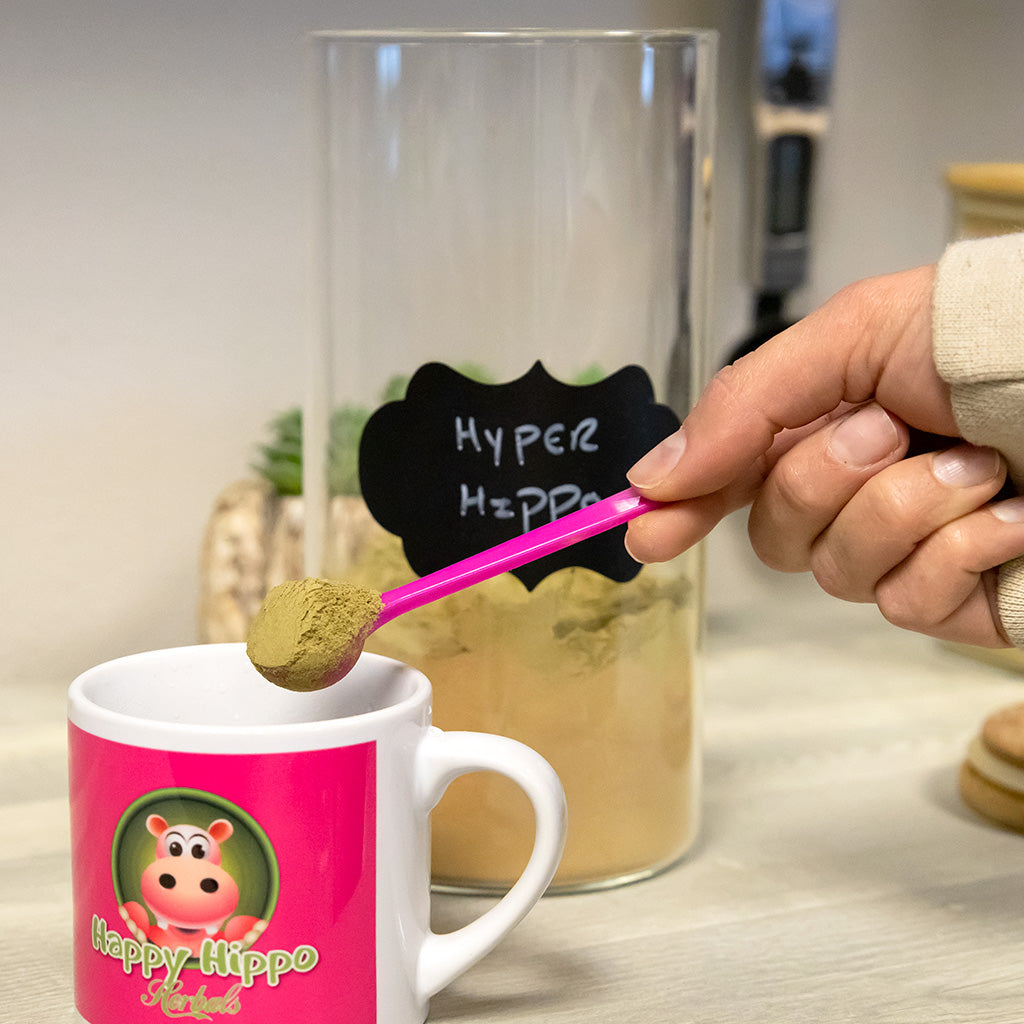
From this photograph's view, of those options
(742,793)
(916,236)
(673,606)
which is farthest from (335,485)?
(916,236)

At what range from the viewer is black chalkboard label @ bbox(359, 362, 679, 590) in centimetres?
56

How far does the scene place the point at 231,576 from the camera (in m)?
0.82

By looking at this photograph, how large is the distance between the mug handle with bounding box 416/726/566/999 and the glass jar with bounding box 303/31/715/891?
11 cm

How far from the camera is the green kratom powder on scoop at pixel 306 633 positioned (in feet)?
1.44

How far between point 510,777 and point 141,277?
53cm

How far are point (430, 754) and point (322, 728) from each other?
0.05 metres

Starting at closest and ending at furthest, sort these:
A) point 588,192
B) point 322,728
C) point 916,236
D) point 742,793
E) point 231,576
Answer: point 322,728, point 588,192, point 742,793, point 231,576, point 916,236

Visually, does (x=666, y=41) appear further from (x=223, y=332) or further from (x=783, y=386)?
(x=223, y=332)

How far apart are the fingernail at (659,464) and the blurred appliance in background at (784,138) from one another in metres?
0.53

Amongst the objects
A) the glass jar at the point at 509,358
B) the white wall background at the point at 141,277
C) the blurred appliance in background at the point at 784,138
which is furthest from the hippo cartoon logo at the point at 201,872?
the blurred appliance in background at the point at 784,138

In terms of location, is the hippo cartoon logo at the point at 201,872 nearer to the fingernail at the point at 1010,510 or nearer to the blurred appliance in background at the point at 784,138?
the fingernail at the point at 1010,510

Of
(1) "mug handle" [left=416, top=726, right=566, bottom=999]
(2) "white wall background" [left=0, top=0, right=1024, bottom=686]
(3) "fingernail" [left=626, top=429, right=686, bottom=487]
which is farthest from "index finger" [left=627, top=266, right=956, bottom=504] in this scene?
(2) "white wall background" [left=0, top=0, right=1024, bottom=686]

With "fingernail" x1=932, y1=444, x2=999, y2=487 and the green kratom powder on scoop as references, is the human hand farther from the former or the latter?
the green kratom powder on scoop

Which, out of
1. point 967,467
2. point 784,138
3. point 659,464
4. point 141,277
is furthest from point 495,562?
point 784,138
